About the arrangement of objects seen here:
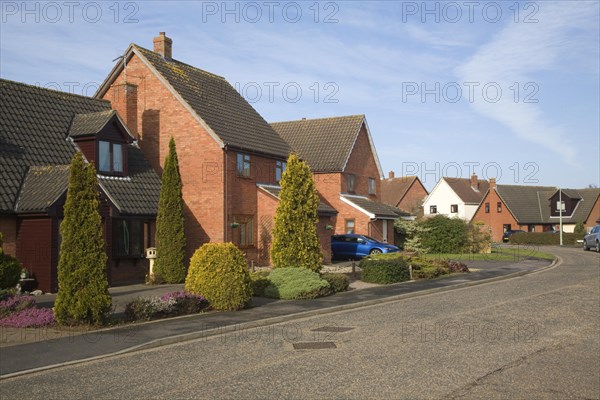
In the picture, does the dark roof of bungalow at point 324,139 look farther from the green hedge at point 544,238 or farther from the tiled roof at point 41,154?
the green hedge at point 544,238

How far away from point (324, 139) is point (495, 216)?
44.4 metres

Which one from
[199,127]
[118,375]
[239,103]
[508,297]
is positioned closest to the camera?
[118,375]

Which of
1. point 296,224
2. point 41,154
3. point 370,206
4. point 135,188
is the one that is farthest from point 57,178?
point 370,206

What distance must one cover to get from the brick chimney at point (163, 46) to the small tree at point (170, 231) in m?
9.87

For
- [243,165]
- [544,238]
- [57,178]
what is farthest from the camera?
[544,238]

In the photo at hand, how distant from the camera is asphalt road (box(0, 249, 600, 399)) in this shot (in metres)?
8.20

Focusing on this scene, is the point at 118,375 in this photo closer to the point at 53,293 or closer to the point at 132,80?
the point at 53,293

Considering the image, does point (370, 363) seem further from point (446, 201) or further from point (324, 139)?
point (446, 201)

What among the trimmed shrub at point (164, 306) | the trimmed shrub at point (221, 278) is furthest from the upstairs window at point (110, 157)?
the trimmed shrub at point (164, 306)

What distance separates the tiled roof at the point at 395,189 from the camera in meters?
84.4

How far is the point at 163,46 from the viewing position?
31750 millimetres

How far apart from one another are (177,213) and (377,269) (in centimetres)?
816

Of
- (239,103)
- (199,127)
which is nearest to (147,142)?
(199,127)

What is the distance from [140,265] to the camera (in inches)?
963
